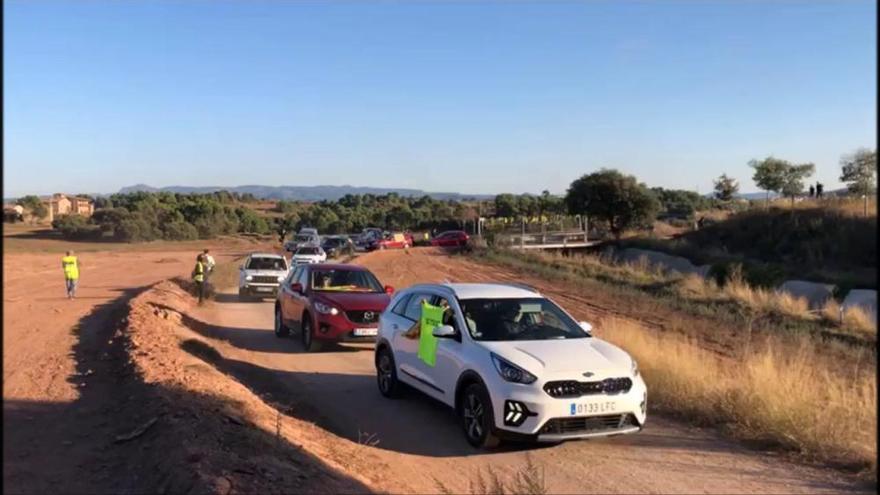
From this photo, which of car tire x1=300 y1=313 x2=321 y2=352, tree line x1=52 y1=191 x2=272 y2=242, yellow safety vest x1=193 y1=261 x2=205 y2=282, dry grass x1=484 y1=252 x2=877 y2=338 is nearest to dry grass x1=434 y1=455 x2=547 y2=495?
car tire x1=300 y1=313 x2=321 y2=352

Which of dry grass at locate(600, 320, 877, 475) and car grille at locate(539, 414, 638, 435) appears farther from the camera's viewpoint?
dry grass at locate(600, 320, 877, 475)

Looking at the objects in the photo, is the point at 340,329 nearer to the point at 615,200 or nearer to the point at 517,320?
the point at 517,320

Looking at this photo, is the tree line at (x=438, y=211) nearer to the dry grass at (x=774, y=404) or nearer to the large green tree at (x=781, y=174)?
the large green tree at (x=781, y=174)

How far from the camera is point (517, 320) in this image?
8.90 metres

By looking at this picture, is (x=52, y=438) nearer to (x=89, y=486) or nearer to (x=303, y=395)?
(x=89, y=486)

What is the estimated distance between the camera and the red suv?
1387 centimetres

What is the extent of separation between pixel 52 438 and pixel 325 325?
622cm

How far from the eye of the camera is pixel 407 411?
9477 millimetres

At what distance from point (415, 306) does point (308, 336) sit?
4883 mm

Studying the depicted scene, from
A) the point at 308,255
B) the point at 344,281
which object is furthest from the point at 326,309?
the point at 308,255

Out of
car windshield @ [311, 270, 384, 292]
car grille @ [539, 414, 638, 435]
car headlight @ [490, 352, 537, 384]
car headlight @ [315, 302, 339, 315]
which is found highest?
car windshield @ [311, 270, 384, 292]

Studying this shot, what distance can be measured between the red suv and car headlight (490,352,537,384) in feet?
21.4

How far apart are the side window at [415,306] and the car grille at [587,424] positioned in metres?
2.85

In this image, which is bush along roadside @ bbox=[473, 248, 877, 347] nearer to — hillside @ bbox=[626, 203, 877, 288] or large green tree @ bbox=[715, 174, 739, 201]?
hillside @ bbox=[626, 203, 877, 288]
